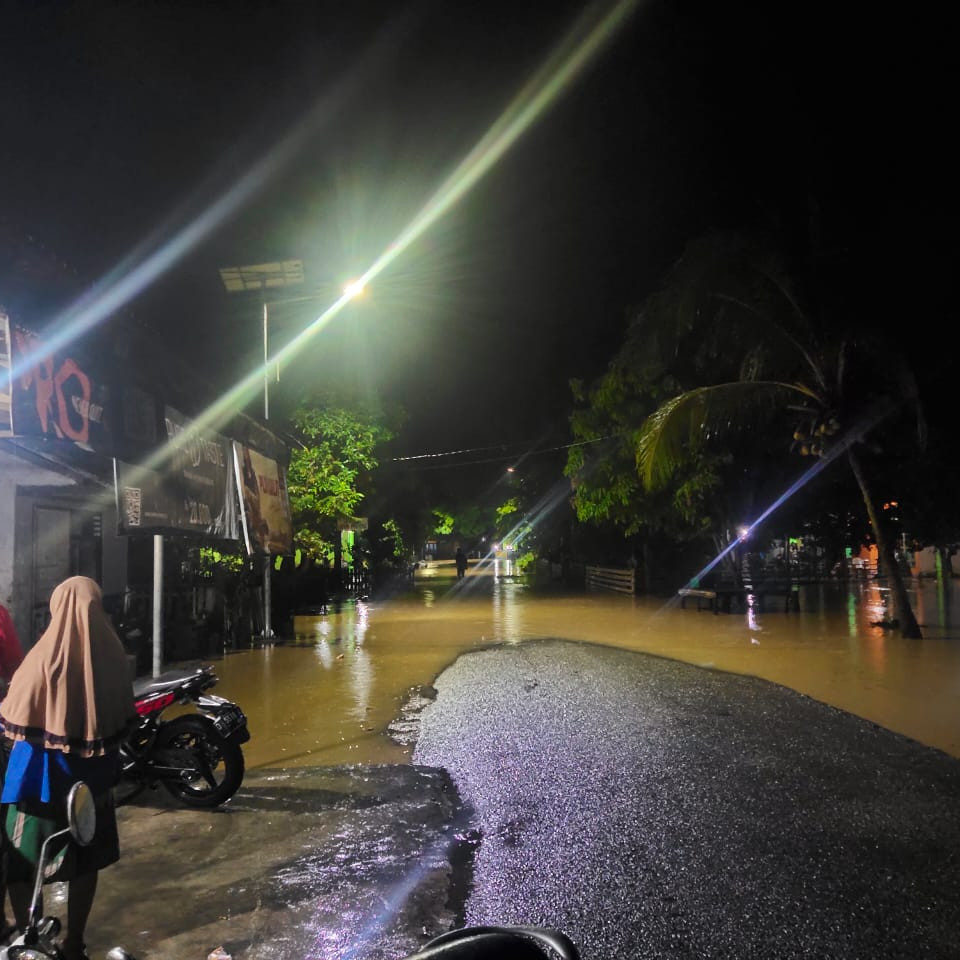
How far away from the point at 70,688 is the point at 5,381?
2421mm

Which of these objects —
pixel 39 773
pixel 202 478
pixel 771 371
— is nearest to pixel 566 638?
pixel 771 371

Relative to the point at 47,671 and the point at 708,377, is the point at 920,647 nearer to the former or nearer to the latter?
the point at 708,377

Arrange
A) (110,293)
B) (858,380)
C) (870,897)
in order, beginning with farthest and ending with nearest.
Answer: (858,380) → (110,293) → (870,897)

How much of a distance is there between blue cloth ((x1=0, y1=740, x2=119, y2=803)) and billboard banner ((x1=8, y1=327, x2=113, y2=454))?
2349 mm

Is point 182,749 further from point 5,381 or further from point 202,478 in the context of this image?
point 202,478

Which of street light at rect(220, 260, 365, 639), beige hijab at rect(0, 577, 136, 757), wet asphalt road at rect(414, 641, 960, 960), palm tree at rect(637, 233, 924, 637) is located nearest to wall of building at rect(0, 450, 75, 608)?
wet asphalt road at rect(414, 641, 960, 960)

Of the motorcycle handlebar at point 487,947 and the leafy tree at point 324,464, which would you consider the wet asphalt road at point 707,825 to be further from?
the leafy tree at point 324,464

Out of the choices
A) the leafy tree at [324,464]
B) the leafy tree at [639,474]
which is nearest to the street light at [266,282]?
the leafy tree at [324,464]

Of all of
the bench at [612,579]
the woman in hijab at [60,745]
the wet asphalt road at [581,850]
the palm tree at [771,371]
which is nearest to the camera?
the woman in hijab at [60,745]

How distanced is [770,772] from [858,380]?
10.7 meters

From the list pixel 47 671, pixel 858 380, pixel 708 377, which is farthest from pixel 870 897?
pixel 708 377

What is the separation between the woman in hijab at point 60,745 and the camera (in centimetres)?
325

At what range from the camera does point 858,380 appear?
48.4 feet

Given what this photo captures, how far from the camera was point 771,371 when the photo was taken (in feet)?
47.1
